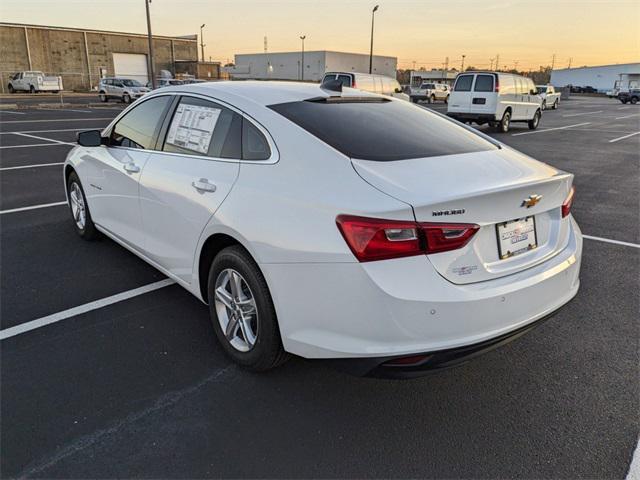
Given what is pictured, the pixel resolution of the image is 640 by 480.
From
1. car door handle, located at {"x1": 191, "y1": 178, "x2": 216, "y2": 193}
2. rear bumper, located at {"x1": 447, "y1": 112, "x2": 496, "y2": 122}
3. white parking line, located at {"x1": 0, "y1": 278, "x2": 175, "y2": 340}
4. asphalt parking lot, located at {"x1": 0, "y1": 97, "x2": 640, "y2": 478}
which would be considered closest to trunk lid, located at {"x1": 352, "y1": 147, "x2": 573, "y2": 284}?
asphalt parking lot, located at {"x1": 0, "y1": 97, "x2": 640, "y2": 478}

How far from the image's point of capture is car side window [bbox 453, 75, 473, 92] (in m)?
18.3

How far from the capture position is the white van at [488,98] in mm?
17938

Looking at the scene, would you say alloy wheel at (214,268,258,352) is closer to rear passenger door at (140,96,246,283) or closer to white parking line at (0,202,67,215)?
rear passenger door at (140,96,246,283)

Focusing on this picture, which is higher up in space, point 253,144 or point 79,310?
point 253,144

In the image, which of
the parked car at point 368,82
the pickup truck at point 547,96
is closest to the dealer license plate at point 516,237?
the parked car at point 368,82

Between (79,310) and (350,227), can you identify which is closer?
(350,227)

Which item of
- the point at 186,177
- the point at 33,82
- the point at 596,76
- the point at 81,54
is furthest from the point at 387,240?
the point at 596,76

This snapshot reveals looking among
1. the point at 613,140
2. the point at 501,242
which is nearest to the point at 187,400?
the point at 501,242

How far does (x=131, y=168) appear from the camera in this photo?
3977mm

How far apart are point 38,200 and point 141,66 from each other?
60.2 meters

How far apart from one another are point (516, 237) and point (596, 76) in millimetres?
125740

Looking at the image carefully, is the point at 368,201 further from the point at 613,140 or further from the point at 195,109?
the point at 613,140

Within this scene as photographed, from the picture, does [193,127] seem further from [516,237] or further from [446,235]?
[516,237]

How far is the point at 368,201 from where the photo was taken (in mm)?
2309
